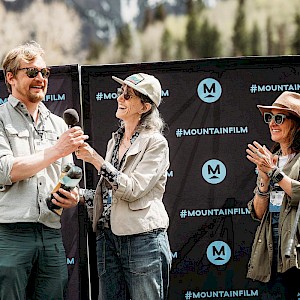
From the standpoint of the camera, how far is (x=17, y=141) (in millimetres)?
3797

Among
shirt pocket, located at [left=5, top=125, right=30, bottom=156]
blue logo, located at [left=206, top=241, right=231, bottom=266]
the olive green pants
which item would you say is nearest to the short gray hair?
shirt pocket, located at [left=5, top=125, right=30, bottom=156]

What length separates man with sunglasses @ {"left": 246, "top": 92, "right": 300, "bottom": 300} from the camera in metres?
3.94

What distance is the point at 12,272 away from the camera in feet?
12.0

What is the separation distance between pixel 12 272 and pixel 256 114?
203 centimetres

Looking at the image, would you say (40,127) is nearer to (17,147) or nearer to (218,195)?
(17,147)

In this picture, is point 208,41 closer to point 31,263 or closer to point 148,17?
point 148,17

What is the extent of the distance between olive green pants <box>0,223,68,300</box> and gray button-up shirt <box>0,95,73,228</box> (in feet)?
0.22

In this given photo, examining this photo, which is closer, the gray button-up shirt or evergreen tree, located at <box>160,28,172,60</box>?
the gray button-up shirt

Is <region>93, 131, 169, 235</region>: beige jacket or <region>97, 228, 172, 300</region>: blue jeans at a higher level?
<region>93, 131, 169, 235</region>: beige jacket

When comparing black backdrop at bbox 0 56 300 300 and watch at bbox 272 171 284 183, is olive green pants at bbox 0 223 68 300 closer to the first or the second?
black backdrop at bbox 0 56 300 300

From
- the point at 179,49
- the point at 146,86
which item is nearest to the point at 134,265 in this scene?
the point at 146,86

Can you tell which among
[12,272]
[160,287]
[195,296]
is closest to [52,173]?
[12,272]

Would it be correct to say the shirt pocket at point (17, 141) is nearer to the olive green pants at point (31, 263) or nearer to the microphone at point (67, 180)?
the microphone at point (67, 180)

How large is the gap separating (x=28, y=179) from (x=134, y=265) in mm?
711
